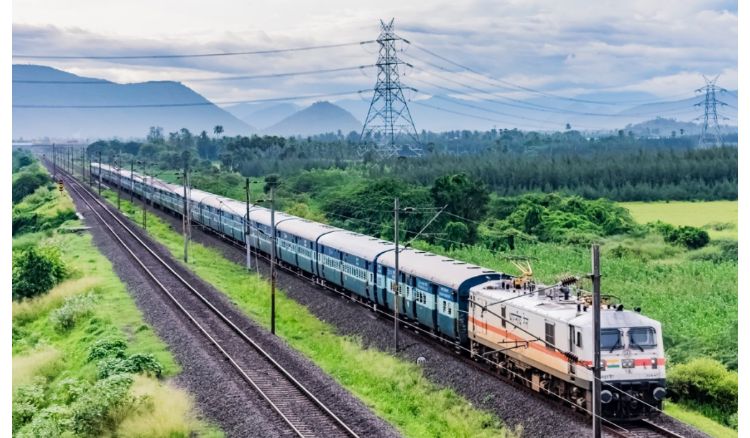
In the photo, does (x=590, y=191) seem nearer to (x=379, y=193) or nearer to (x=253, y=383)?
(x=379, y=193)

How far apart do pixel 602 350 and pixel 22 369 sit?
2693 centimetres

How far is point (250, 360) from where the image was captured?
38.8 meters

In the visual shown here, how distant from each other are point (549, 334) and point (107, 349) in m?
20.5

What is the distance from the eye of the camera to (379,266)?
152ft

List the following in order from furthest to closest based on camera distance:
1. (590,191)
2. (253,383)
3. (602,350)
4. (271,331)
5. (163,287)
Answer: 1. (590,191)
2. (163,287)
3. (271,331)
4. (253,383)
5. (602,350)

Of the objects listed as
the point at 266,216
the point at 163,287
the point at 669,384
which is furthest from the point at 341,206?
the point at 669,384

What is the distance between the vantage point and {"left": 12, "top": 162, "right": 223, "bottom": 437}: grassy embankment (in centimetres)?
3039

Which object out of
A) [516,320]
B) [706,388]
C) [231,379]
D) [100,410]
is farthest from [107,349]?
[706,388]

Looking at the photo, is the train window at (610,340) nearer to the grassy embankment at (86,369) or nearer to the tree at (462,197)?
the grassy embankment at (86,369)

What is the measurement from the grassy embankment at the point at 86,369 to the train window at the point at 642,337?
14099 mm

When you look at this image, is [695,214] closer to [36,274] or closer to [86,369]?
[36,274]

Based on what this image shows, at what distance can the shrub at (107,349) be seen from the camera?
39125 mm

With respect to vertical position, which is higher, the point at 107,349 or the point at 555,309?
the point at 555,309

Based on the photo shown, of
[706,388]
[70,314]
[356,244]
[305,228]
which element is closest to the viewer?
[706,388]
